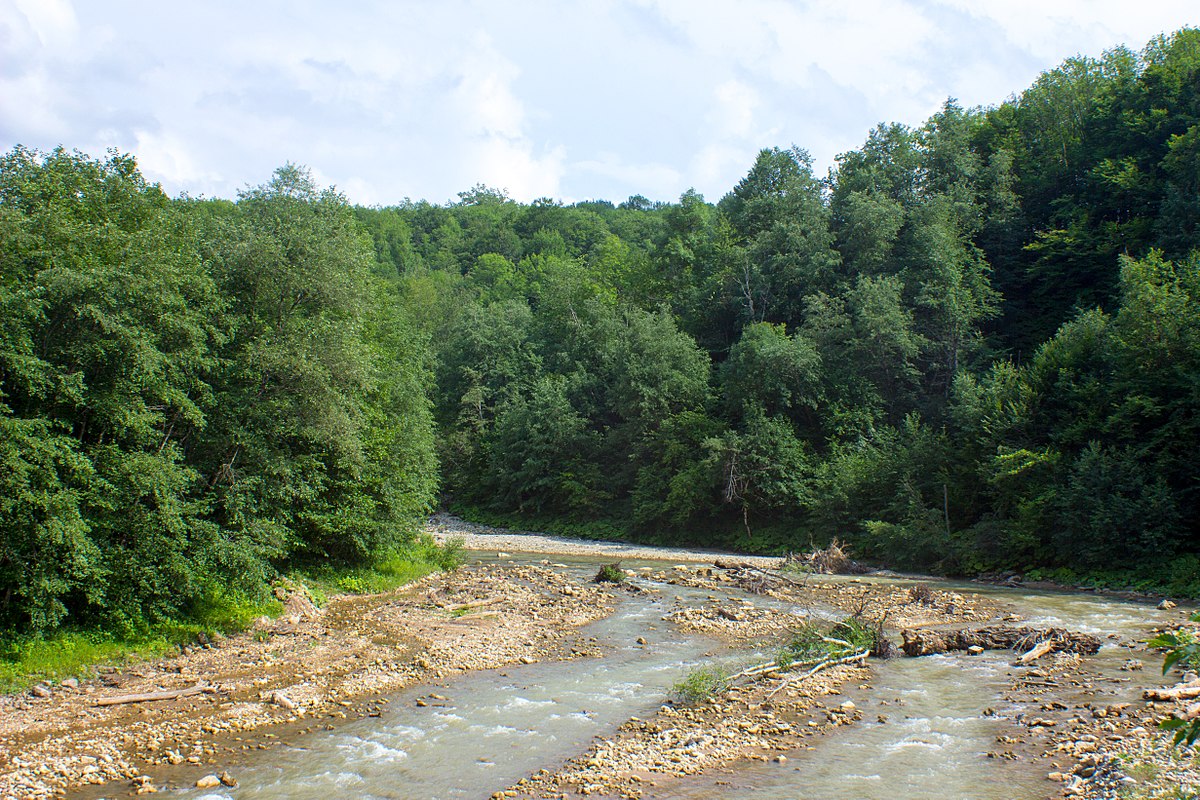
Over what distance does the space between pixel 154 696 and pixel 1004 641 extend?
58.4 ft

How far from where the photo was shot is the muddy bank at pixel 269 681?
12.2 metres

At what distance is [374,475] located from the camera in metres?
25.9

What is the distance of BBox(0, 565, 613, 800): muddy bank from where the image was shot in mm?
12172

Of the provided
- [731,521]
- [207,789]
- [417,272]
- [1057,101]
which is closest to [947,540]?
[731,521]

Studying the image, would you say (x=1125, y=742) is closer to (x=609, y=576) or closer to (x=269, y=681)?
(x=269, y=681)

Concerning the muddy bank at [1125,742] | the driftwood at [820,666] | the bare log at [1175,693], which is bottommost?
the driftwood at [820,666]

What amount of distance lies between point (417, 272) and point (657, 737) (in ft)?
295

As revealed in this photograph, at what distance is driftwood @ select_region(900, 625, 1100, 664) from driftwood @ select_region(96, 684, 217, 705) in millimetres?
14651

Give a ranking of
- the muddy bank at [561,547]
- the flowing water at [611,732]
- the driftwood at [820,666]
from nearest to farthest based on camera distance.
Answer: the flowing water at [611,732], the driftwood at [820,666], the muddy bank at [561,547]

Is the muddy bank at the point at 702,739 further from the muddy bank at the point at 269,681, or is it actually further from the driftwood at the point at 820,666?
the muddy bank at the point at 269,681

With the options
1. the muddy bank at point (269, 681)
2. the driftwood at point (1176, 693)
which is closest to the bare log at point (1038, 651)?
the driftwood at point (1176, 693)

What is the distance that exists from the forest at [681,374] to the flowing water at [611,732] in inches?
258

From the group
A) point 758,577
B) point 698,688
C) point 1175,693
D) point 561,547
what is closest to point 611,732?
point 698,688

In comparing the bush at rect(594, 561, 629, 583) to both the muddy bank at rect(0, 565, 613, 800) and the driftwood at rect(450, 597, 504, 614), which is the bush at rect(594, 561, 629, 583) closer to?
the muddy bank at rect(0, 565, 613, 800)
